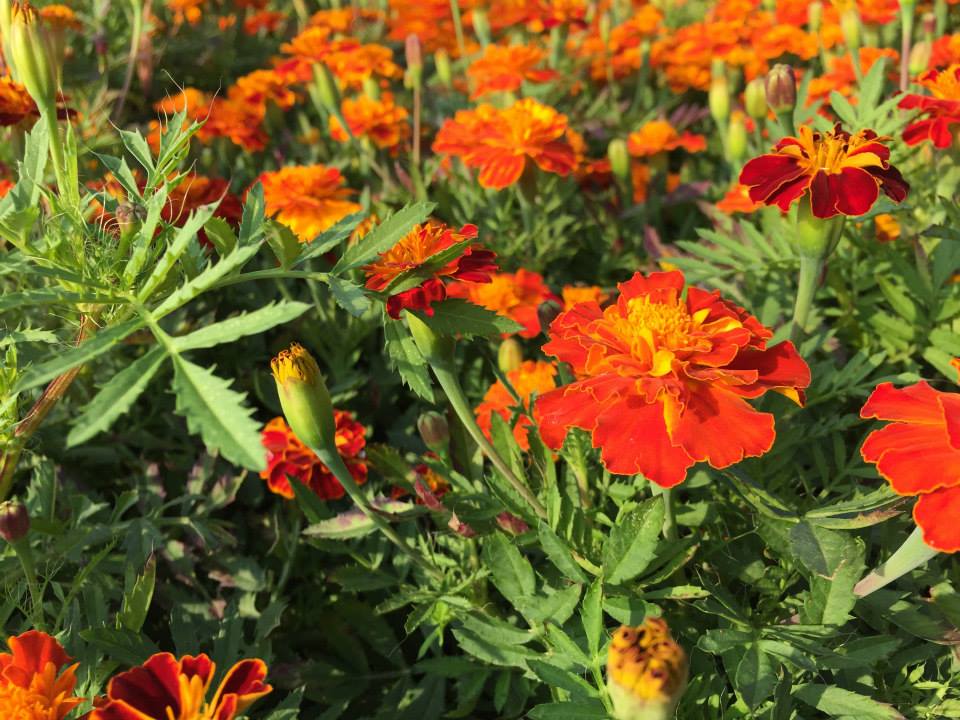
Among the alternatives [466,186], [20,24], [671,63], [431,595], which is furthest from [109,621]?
[671,63]

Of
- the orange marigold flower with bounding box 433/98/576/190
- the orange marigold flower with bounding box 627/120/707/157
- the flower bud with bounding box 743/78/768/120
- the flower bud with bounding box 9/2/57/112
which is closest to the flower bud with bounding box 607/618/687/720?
the flower bud with bounding box 9/2/57/112

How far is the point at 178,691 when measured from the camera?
1.94ft

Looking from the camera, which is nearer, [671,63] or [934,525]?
[934,525]

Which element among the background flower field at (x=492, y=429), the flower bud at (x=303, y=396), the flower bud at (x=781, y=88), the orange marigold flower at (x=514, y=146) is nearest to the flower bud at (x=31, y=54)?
the background flower field at (x=492, y=429)

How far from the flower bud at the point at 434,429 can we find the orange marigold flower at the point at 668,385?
21 cm

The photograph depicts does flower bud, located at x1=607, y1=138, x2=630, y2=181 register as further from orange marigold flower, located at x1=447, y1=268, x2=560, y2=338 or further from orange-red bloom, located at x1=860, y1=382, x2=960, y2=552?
orange-red bloom, located at x1=860, y1=382, x2=960, y2=552

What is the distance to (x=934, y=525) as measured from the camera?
533 millimetres

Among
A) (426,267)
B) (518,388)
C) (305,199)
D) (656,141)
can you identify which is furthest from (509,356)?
(656,141)

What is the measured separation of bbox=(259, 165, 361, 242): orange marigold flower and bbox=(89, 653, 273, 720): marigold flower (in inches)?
31.8

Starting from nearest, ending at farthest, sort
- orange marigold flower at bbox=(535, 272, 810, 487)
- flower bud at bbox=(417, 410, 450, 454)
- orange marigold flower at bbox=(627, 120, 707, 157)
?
orange marigold flower at bbox=(535, 272, 810, 487)
flower bud at bbox=(417, 410, 450, 454)
orange marigold flower at bbox=(627, 120, 707, 157)

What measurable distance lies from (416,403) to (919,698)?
787mm

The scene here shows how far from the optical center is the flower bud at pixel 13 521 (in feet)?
2.30

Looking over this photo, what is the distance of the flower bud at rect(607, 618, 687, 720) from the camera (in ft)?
1.70

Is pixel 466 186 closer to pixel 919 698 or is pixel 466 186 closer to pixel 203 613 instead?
pixel 203 613
